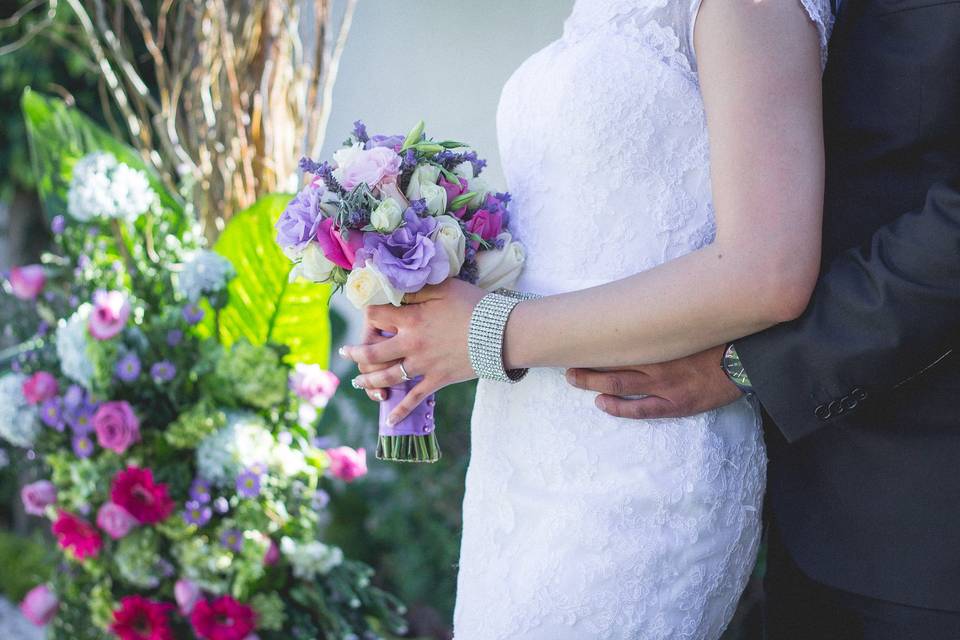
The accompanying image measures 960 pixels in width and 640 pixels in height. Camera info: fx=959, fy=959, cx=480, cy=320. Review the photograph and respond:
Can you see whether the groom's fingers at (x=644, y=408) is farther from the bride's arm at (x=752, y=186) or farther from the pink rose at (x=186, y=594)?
the pink rose at (x=186, y=594)

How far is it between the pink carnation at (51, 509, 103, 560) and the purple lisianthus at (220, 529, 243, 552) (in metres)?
0.39

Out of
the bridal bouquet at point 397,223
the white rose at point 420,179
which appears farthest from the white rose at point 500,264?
the white rose at point 420,179

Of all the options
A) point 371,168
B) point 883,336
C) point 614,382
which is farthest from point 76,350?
point 883,336

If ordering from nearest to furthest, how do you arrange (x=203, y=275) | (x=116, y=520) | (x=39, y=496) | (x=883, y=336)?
(x=883, y=336), (x=116, y=520), (x=203, y=275), (x=39, y=496)

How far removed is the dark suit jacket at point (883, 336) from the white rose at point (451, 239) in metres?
0.45

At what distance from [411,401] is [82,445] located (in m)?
1.73

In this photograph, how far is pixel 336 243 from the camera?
1510mm

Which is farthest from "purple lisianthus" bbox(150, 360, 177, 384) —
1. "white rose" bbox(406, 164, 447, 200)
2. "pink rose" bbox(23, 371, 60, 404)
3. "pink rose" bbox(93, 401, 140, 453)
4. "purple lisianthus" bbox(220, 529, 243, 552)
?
"white rose" bbox(406, 164, 447, 200)

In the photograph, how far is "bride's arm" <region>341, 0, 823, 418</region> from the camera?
1.26 m

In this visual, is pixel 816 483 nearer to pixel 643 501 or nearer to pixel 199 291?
pixel 643 501

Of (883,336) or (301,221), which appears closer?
(883,336)

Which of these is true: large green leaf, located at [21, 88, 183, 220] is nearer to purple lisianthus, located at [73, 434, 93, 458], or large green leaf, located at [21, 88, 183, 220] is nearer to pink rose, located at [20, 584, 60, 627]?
purple lisianthus, located at [73, 434, 93, 458]

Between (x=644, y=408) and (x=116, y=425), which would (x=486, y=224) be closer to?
(x=644, y=408)

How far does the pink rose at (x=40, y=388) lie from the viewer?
2949mm
